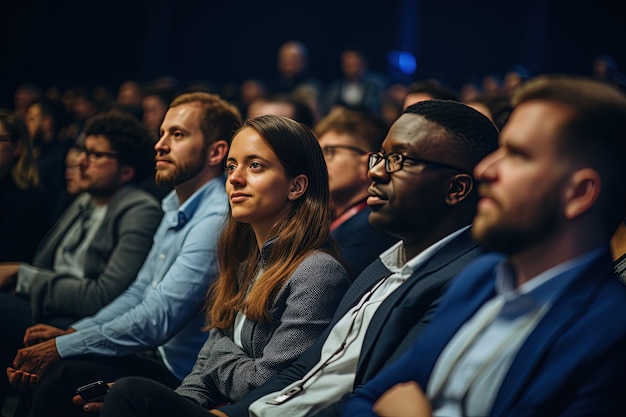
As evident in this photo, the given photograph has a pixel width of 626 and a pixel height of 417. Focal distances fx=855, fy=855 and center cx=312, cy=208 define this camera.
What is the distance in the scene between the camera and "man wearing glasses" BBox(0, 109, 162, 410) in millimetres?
3225

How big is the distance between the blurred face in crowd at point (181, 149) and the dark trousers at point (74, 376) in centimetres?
65

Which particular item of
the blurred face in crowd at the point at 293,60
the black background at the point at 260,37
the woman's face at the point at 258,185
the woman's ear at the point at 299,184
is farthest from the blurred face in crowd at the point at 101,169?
the black background at the point at 260,37

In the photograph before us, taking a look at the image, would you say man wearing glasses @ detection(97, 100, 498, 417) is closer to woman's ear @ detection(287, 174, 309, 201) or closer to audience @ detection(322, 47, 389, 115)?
woman's ear @ detection(287, 174, 309, 201)

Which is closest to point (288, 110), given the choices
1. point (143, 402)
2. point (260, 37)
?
point (143, 402)

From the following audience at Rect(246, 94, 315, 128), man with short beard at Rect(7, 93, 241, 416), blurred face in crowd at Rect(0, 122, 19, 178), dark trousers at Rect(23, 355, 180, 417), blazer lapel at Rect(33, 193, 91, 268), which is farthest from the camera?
audience at Rect(246, 94, 315, 128)

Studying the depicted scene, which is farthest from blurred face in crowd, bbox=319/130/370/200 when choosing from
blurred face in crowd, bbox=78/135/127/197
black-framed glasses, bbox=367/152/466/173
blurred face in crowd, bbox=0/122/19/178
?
blurred face in crowd, bbox=0/122/19/178

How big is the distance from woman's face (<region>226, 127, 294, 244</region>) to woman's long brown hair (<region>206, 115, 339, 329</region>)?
2 cm

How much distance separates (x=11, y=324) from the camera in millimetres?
3350

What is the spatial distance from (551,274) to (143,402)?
967 millimetres

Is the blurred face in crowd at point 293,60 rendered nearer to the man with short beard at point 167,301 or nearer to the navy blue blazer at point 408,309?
the man with short beard at point 167,301

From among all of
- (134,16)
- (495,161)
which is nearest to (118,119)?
(495,161)

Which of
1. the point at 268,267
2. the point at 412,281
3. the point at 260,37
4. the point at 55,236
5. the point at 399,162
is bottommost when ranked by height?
the point at 55,236

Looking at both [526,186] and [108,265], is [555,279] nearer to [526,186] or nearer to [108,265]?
[526,186]

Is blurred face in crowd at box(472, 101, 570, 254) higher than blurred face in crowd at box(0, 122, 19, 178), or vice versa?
blurred face in crowd at box(472, 101, 570, 254)
